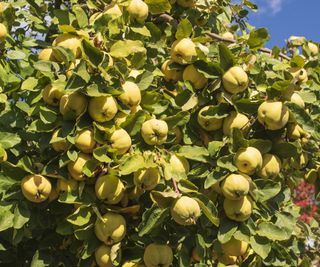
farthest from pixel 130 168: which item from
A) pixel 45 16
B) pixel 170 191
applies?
pixel 45 16

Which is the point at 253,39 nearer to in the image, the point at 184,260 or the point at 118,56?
the point at 118,56

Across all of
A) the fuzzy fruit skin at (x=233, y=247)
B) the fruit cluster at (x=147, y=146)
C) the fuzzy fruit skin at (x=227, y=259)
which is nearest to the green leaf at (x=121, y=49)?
the fruit cluster at (x=147, y=146)

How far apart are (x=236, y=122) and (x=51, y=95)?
0.94 meters

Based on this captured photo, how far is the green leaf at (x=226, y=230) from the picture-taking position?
2629 millimetres

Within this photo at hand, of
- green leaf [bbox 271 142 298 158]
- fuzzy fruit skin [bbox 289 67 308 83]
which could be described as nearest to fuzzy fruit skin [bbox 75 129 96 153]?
green leaf [bbox 271 142 298 158]

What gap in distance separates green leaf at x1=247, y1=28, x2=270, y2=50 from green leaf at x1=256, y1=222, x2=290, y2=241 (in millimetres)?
1007

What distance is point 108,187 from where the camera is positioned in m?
2.50

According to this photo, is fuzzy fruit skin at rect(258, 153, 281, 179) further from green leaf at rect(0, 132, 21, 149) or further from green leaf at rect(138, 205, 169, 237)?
green leaf at rect(0, 132, 21, 149)

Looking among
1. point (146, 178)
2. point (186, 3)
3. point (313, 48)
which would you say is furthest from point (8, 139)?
point (313, 48)

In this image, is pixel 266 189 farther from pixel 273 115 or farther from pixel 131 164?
pixel 131 164

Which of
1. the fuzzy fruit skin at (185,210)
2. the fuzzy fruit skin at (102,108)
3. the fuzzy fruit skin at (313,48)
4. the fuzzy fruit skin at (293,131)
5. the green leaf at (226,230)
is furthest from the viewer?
the fuzzy fruit skin at (313,48)

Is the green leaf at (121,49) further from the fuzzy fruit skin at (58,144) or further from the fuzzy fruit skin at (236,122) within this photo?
the fuzzy fruit skin at (236,122)

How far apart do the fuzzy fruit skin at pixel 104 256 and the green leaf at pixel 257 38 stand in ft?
4.57

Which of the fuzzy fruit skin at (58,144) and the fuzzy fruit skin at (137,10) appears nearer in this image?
the fuzzy fruit skin at (58,144)
